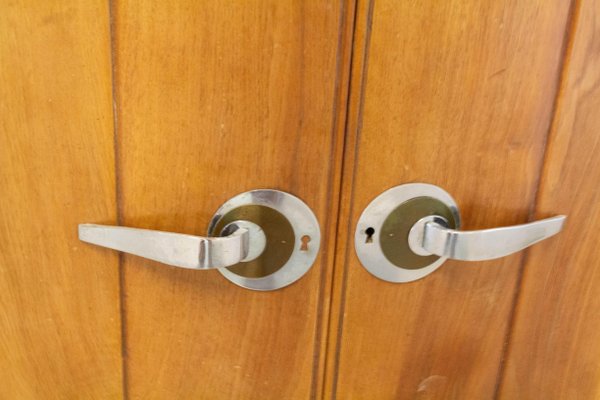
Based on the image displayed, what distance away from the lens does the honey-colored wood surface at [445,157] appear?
1.23ft

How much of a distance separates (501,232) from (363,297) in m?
0.11

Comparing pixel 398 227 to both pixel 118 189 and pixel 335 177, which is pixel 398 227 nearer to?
pixel 335 177

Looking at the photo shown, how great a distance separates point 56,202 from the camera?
1.28 feet

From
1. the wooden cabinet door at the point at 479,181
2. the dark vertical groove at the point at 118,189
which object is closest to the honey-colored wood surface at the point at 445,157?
the wooden cabinet door at the point at 479,181

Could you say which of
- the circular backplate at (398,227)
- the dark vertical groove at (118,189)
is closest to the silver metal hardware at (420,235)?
the circular backplate at (398,227)

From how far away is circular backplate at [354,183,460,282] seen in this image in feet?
1.35

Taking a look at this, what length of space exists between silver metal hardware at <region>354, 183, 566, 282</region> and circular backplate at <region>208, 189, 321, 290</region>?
0.13ft

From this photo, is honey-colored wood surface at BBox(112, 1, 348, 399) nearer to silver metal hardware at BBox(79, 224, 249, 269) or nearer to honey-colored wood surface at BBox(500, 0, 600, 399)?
silver metal hardware at BBox(79, 224, 249, 269)

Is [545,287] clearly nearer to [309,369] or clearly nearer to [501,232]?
[501,232]

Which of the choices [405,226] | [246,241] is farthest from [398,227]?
[246,241]

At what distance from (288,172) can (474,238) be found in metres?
0.14

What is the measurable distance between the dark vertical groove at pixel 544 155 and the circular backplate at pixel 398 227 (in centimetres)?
7

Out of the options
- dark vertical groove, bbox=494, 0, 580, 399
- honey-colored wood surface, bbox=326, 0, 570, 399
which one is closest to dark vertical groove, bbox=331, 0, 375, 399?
honey-colored wood surface, bbox=326, 0, 570, 399

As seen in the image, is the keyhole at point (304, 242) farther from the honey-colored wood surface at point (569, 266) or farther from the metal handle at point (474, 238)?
the honey-colored wood surface at point (569, 266)
